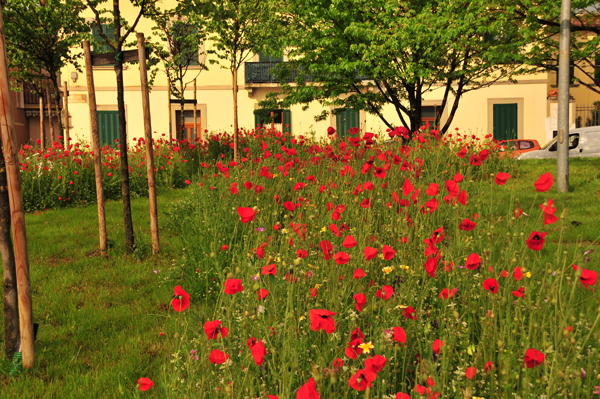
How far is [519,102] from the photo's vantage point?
22531mm

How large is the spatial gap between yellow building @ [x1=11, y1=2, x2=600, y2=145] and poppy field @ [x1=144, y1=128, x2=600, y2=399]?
1795 centimetres

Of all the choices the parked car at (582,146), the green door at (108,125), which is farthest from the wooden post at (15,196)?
the green door at (108,125)

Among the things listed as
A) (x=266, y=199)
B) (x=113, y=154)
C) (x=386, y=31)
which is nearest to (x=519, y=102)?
(x=386, y=31)

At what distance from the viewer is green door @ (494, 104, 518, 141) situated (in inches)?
890

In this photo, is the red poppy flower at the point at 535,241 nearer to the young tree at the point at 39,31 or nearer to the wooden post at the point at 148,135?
the wooden post at the point at 148,135

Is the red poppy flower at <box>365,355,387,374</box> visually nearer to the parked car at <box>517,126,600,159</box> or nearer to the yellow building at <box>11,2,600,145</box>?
the parked car at <box>517,126,600,159</box>

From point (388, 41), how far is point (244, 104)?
12.8 m

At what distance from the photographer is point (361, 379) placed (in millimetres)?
1452

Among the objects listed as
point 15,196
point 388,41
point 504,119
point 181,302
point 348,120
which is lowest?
point 181,302

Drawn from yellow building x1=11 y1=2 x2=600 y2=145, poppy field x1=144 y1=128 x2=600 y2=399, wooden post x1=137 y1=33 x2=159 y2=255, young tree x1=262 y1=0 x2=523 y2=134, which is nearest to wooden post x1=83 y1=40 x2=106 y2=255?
wooden post x1=137 y1=33 x2=159 y2=255

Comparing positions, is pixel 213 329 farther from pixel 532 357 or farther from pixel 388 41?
pixel 388 41

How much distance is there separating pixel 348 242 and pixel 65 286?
132 inches

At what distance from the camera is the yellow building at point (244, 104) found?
2228 centimetres

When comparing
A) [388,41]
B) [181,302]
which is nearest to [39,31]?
[388,41]
